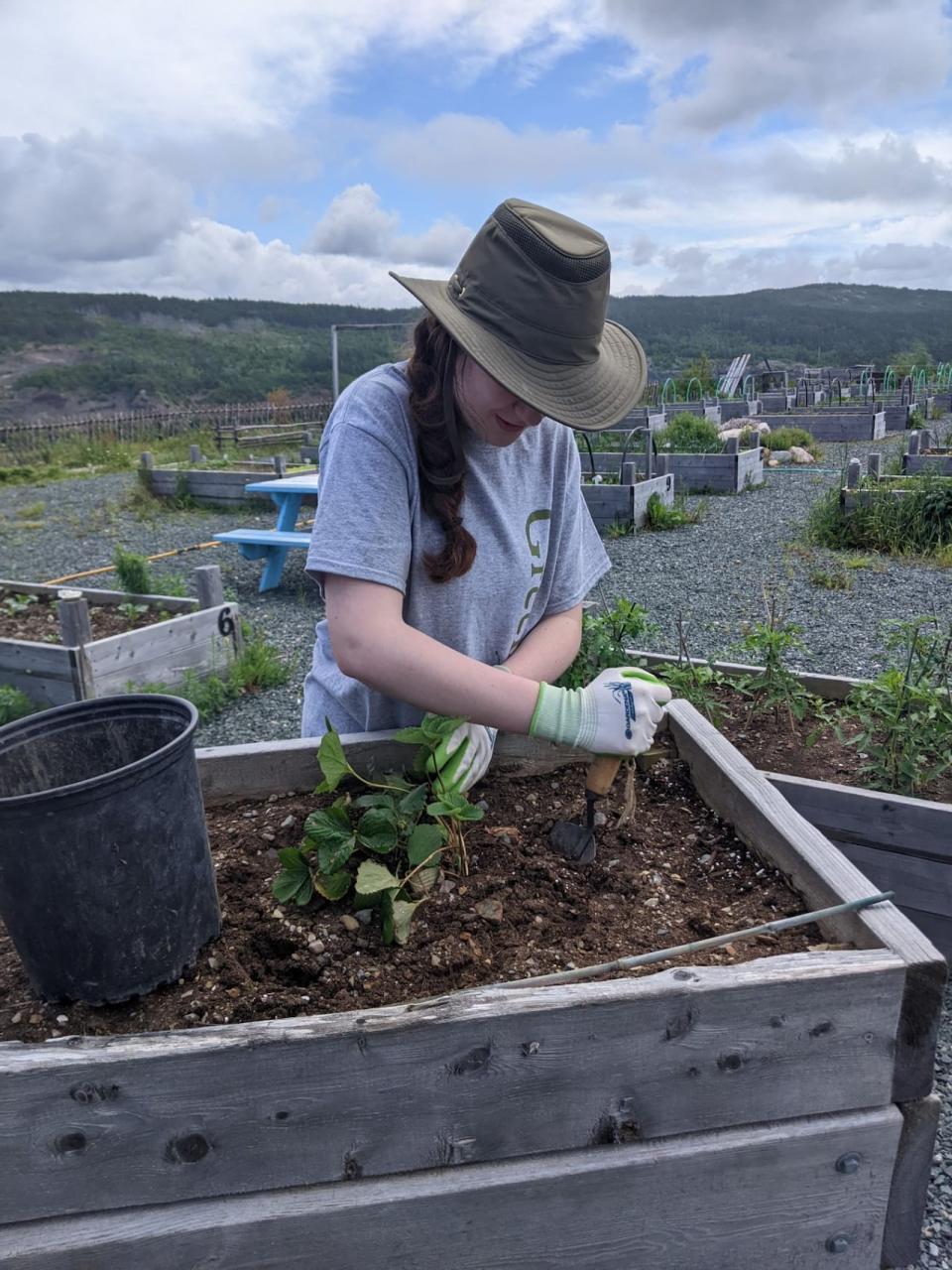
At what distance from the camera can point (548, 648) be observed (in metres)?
1.90

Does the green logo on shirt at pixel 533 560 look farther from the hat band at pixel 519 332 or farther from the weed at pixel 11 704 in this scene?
the weed at pixel 11 704

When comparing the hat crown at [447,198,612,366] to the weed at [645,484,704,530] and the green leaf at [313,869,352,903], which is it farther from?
the weed at [645,484,704,530]

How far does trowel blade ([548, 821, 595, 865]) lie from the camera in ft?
5.64

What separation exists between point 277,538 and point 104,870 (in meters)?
6.31

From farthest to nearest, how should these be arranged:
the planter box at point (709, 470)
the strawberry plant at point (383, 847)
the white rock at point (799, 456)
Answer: the white rock at point (799, 456)
the planter box at point (709, 470)
the strawberry plant at point (383, 847)

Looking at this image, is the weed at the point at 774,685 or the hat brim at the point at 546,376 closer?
the hat brim at the point at 546,376

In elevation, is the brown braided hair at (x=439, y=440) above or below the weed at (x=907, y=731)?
above

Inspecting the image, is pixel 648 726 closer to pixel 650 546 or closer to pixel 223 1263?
pixel 223 1263

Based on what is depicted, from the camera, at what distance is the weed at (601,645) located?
300 cm

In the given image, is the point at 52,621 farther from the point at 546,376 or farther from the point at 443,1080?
the point at 443,1080

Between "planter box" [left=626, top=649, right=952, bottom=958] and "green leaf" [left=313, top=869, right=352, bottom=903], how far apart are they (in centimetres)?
148

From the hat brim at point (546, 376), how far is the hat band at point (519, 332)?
0.01m

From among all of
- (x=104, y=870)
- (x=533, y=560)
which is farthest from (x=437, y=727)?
(x=104, y=870)

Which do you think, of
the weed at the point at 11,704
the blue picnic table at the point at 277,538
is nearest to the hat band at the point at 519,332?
the weed at the point at 11,704
